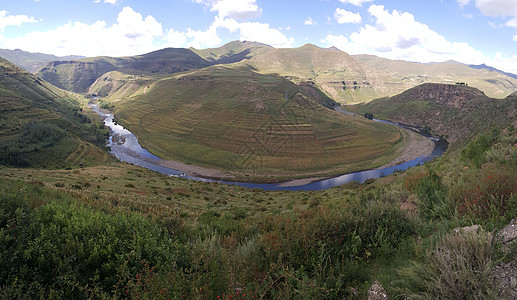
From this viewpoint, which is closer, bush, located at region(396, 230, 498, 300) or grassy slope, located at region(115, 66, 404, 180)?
bush, located at region(396, 230, 498, 300)

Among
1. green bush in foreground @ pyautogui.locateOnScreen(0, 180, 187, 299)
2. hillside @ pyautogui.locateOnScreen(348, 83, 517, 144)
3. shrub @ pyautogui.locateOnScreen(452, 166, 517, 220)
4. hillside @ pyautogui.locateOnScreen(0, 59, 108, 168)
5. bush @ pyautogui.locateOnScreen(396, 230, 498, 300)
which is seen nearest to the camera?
bush @ pyautogui.locateOnScreen(396, 230, 498, 300)

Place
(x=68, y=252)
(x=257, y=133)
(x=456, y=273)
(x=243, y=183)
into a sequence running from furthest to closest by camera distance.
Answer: (x=257, y=133), (x=243, y=183), (x=68, y=252), (x=456, y=273)

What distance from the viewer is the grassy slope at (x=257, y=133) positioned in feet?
331

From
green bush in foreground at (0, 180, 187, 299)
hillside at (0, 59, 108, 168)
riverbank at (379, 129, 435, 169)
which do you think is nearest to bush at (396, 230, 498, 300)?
green bush in foreground at (0, 180, 187, 299)

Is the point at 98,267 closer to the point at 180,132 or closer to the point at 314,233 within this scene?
the point at 314,233

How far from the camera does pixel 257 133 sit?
394ft

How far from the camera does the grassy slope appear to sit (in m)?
101

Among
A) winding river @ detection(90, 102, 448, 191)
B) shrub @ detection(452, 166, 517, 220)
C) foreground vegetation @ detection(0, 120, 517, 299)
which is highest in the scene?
shrub @ detection(452, 166, 517, 220)

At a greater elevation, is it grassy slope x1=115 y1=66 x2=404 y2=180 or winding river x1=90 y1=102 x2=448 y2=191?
grassy slope x1=115 y1=66 x2=404 y2=180

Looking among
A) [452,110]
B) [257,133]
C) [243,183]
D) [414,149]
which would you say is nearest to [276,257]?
[243,183]

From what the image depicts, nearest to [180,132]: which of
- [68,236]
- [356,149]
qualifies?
[356,149]

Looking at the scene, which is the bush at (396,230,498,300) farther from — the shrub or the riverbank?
the riverbank

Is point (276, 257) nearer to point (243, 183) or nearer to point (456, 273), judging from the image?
point (456, 273)

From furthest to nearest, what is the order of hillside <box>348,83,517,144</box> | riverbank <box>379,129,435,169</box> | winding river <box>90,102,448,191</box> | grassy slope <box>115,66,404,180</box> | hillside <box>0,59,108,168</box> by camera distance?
hillside <box>348,83,517,144</box> → riverbank <box>379,129,435,169</box> → grassy slope <box>115,66,404,180</box> → winding river <box>90,102,448,191</box> → hillside <box>0,59,108,168</box>
